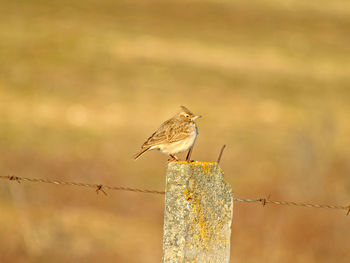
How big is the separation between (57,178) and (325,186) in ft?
19.7

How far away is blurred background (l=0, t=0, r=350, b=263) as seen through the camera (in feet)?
47.1

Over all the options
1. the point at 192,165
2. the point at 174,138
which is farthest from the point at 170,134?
the point at 192,165

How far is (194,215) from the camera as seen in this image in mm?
5242

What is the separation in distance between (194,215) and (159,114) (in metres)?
20.9

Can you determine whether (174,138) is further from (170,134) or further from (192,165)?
(192,165)

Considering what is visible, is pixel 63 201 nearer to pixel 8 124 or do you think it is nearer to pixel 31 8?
pixel 8 124

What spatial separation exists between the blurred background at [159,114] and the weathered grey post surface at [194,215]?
8.15m

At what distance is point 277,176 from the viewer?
20250 mm

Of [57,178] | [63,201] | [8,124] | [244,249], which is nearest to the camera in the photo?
[244,249]

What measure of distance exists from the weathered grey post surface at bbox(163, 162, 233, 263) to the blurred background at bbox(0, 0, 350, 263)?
815 cm

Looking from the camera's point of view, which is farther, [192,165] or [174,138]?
[174,138]

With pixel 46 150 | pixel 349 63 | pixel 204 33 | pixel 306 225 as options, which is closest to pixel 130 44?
pixel 204 33

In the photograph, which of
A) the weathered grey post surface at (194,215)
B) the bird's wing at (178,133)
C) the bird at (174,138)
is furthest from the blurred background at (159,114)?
the weathered grey post surface at (194,215)

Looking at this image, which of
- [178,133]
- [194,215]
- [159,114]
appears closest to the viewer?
[194,215]
